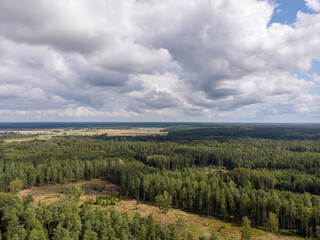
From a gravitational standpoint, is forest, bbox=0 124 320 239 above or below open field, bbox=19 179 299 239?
above

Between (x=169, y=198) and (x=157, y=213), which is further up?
(x=169, y=198)

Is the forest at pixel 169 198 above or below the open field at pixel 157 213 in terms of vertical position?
above

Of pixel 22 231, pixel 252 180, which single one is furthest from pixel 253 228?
pixel 22 231

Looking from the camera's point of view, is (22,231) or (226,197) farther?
(226,197)

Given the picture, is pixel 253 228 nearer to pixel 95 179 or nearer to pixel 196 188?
pixel 196 188

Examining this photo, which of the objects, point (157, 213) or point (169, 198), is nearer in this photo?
point (169, 198)

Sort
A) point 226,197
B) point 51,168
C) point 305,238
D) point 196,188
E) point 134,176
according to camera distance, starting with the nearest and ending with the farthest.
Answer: point 305,238
point 226,197
point 196,188
point 134,176
point 51,168

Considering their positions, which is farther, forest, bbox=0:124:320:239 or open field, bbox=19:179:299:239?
open field, bbox=19:179:299:239

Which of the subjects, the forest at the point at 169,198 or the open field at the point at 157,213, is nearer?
the forest at the point at 169,198
